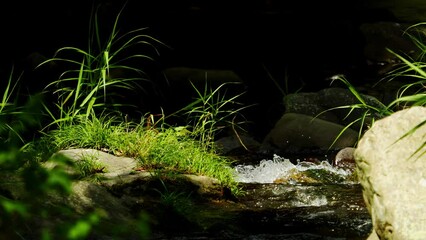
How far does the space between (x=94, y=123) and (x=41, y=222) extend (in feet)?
5.38

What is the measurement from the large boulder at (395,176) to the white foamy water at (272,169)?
2.87 meters

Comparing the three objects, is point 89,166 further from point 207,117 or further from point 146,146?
point 207,117

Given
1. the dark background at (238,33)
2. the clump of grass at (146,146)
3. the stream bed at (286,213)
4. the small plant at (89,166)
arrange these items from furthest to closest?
the dark background at (238,33), the clump of grass at (146,146), the small plant at (89,166), the stream bed at (286,213)

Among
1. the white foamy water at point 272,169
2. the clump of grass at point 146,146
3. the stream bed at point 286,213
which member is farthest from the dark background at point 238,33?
the clump of grass at point 146,146

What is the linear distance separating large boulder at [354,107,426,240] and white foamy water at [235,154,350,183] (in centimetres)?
287

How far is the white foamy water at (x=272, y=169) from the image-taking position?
7.18 metres

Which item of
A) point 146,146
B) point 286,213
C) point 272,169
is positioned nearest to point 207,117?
point 272,169

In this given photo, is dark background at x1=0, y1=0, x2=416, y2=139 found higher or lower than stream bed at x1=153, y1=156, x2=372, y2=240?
lower

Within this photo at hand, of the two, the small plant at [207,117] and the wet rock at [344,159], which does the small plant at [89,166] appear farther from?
the wet rock at [344,159]

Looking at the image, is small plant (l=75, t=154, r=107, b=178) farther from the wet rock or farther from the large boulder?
the wet rock

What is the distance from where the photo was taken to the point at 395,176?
13.0ft

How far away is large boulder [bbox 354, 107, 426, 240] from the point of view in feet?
12.4

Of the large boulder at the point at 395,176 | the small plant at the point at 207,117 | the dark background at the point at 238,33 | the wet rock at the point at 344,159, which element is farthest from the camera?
the dark background at the point at 238,33

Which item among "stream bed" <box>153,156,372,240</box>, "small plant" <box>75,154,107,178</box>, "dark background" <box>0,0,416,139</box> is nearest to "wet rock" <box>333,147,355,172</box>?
"stream bed" <box>153,156,372,240</box>
